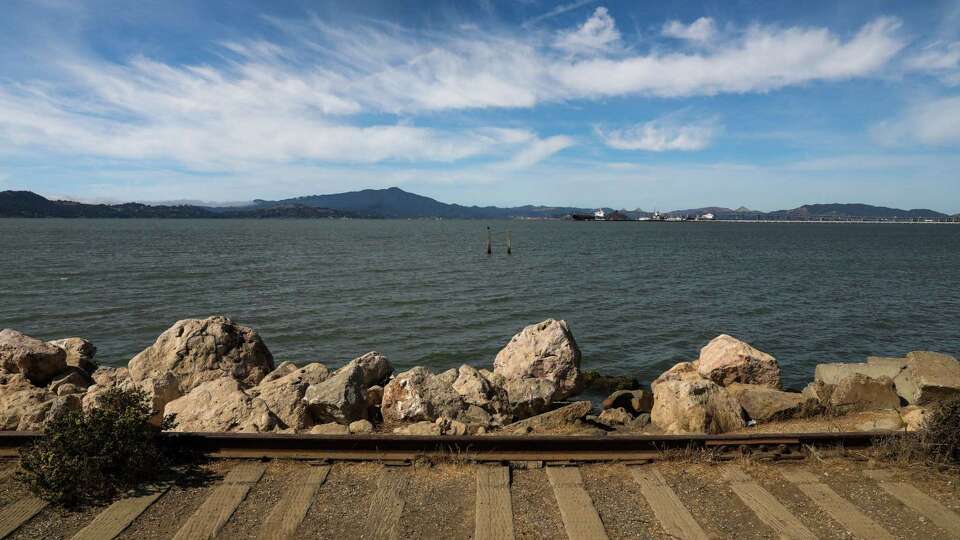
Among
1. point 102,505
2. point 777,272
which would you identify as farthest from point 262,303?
point 777,272

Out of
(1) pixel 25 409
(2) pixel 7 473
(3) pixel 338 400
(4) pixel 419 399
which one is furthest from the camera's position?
(4) pixel 419 399

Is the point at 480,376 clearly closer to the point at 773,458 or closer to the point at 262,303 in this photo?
the point at 773,458

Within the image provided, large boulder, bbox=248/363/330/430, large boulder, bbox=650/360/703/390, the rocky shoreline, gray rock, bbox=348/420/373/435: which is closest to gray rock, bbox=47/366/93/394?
the rocky shoreline

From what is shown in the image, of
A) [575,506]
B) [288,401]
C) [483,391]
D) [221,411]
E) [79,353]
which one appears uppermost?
[575,506]

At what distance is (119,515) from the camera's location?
19.2ft

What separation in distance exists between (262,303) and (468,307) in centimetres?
1129

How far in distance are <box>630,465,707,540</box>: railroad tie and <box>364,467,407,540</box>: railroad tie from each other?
275cm

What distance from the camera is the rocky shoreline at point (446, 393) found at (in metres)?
9.66

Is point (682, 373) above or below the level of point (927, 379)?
below

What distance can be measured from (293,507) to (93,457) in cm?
238

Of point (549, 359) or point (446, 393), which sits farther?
point (549, 359)

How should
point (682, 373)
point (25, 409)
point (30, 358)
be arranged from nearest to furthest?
point (25, 409) → point (30, 358) → point (682, 373)

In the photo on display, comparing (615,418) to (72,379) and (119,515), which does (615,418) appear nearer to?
(119,515)

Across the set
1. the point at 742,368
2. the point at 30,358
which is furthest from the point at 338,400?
the point at 742,368
